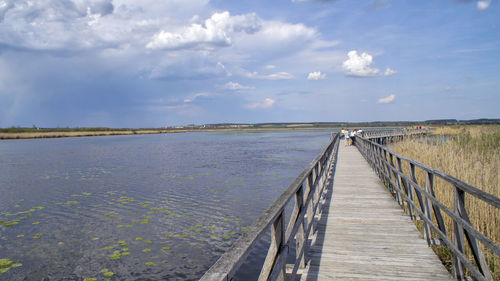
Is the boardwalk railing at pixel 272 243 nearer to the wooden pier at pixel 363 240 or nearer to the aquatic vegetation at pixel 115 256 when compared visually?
the wooden pier at pixel 363 240

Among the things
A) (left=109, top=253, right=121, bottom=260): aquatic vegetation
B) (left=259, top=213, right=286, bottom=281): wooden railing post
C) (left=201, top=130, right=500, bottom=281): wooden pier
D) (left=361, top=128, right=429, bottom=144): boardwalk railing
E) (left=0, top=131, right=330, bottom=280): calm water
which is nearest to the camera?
(left=259, top=213, right=286, bottom=281): wooden railing post

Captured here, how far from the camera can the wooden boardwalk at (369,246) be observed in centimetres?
405

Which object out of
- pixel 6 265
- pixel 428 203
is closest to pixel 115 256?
pixel 6 265

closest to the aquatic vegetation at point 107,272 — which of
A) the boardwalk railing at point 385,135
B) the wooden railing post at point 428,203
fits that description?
the wooden railing post at point 428,203

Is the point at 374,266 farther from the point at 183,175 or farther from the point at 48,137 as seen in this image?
the point at 48,137

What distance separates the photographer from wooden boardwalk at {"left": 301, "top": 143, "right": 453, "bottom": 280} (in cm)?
405

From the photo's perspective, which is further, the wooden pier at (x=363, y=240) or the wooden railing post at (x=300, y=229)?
the wooden railing post at (x=300, y=229)

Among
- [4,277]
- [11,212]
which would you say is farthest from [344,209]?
[11,212]

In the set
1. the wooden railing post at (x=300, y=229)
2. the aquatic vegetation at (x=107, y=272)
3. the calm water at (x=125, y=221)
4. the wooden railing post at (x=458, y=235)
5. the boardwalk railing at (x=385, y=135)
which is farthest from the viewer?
the boardwalk railing at (x=385, y=135)

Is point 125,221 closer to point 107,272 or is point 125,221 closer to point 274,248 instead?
point 107,272

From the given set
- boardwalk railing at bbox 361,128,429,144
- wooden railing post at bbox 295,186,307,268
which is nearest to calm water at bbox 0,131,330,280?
wooden railing post at bbox 295,186,307,268

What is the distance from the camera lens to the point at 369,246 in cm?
497

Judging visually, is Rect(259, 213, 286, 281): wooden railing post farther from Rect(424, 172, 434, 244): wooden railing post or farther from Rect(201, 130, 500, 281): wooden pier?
Rect(424, 172, 434, 244): wooden railing post

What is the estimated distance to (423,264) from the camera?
428 centimetres
